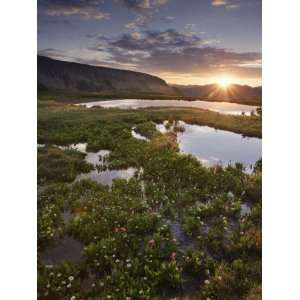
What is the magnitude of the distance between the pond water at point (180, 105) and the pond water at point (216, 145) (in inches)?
18.6

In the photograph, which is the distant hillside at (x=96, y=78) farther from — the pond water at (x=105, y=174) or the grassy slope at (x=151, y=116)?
the pond water at (x=105, y=174)

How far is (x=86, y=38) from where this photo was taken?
662 centimetres

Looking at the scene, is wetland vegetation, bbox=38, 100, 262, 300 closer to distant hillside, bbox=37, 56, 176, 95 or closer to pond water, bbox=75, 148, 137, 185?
pond water, bbox=75, 148, 137, 185

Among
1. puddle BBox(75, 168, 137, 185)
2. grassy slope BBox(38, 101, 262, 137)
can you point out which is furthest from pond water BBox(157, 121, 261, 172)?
puddle BBox(75, 168, 137, 185)

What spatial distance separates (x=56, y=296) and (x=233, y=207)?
10.2 ft

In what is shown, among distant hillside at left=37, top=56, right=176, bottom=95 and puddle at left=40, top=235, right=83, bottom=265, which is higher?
distant hillside at left=37, top=56, right=176, bottom=95

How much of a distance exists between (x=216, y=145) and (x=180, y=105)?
1138 mm

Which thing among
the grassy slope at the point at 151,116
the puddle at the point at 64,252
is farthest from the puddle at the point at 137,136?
the puddle at the point at 64,252

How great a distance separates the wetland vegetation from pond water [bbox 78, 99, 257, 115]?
0.46 feet

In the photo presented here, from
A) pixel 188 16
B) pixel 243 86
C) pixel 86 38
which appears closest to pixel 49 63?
pixel 86 38

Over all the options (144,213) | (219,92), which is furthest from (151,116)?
(144,213)

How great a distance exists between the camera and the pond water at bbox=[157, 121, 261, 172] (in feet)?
21.1
